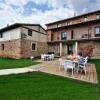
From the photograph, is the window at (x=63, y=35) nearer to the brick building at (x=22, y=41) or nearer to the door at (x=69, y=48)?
the door at (x=69, y=48)

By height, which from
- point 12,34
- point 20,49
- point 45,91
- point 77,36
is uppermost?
point 12,34

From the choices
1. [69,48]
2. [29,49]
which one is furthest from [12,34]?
[69,48]

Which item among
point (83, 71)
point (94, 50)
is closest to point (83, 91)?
point (83, 71)

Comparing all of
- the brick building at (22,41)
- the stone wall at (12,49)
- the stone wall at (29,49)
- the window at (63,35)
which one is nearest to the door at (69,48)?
the window at (63,35)

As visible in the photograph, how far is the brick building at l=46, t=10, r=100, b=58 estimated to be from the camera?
1079 inches

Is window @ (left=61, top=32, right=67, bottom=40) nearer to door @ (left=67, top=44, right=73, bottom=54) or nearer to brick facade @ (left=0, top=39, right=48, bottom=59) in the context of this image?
door @ (left=67, top=44, right=73, bottom=54)

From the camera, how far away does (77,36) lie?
30953 millimetres

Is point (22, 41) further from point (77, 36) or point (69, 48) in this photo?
point (77, 36)

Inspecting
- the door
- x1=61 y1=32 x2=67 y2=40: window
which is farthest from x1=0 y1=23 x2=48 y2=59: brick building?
the door

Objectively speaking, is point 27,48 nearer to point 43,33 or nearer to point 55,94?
point 43,33

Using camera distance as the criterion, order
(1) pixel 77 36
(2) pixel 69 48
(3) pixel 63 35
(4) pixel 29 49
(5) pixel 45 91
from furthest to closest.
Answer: (3) pixel 63 35
(2) pixel 69 48
(1) pixel 77 36
(4) pixel 29 49
(5) pixel 45 91

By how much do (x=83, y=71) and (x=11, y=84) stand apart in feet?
19.5

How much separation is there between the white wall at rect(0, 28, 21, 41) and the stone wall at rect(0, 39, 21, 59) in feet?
1.99

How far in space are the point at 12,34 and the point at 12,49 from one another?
2339 mm
